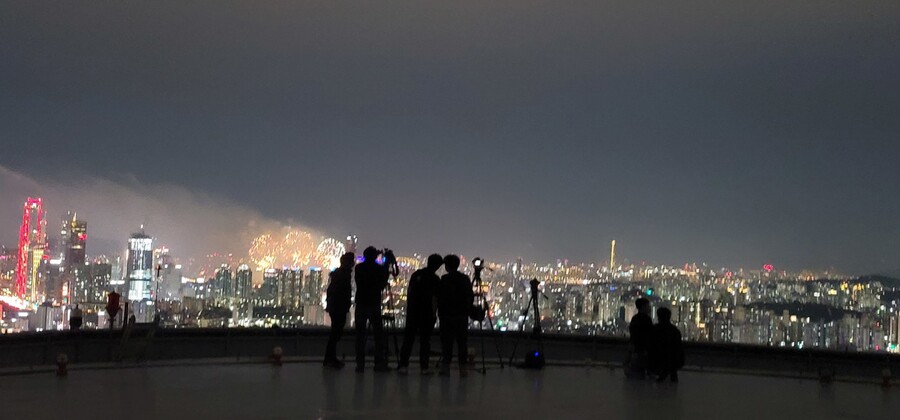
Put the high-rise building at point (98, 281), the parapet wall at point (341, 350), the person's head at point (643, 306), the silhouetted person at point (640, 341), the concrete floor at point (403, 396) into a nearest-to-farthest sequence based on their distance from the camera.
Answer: the concrete floor at point (403, 396) < the silhouetted person at point (640, 341) < the person's head at point (643, 306) < the parapet wall at point (341, 350) < the high-rise building at point (98, 281)

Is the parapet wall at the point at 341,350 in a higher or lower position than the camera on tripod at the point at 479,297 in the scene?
lower

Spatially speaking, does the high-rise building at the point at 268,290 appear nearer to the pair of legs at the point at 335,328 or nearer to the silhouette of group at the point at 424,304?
the pair of legs at the point at 335,328

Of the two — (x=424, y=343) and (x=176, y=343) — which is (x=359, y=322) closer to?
(x=424, y=343)

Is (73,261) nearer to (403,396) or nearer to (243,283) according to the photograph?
(243,283)

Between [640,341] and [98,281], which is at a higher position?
[98,281]

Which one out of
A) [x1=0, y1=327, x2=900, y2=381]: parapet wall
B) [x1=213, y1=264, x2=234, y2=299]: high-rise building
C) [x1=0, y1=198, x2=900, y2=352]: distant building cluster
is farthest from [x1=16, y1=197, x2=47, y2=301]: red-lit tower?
[x1=0, y1=327, x2=900, y2=381]: parapet wall

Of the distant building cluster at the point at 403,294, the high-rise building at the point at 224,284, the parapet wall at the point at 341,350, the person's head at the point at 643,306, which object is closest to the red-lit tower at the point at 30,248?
the distant building cluster at the point at 403,294

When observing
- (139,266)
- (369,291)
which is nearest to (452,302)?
(369,291)
